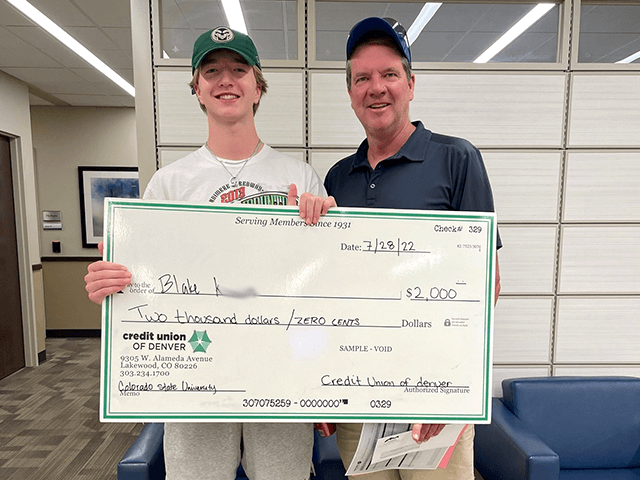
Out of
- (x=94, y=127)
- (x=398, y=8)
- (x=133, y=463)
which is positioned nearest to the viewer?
(x=133, y=463)

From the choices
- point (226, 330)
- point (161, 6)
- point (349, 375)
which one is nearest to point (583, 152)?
point (349, 375)

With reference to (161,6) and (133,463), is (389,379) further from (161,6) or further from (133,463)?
(161,6)

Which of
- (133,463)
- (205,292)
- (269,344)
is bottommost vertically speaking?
(133,463)

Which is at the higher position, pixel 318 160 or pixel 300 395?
pixel 318 160

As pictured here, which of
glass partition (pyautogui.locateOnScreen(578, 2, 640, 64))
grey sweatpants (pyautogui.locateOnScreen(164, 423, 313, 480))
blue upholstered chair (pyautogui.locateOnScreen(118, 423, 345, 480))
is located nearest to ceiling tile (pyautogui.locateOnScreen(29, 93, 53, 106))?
blue upholstered chair (pyautogui.locateOnScreen(118, 423, 345, 480))

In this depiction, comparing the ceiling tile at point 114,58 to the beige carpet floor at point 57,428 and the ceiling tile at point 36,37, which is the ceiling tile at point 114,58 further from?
the beige carpet floor at point 57,428

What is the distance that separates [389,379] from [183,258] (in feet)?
1.76

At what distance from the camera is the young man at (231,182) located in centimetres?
94

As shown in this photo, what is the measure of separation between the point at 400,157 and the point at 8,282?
4.29m

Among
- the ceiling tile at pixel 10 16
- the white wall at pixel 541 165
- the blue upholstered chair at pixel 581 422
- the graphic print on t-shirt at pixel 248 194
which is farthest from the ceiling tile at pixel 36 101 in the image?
the blue upholstered chair at pixel 581 422

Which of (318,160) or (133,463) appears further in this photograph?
(318,160)

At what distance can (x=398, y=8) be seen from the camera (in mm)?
2004

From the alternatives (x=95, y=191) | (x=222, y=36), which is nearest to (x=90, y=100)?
(x=95, y=191)

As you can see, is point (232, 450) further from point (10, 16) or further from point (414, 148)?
point (10, 16)
